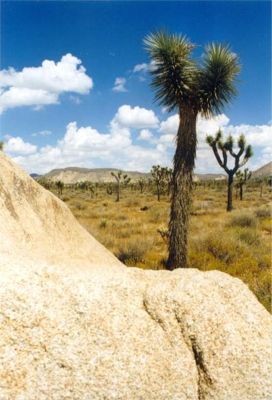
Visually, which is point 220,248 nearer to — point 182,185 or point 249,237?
point 249,237

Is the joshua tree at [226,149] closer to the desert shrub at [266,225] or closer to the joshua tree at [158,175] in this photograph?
the desert shrub at [266,225]

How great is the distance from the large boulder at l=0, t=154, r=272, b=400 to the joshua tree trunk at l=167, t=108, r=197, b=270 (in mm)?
6883

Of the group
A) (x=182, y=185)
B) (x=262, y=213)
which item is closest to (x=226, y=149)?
(x=262, y=213)

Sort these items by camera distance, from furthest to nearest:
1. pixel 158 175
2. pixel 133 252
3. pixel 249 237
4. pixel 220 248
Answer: pixel 158 175
pixel 249 237
pixel 133 252
pixel 220 248

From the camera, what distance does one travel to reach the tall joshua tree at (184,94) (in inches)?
417

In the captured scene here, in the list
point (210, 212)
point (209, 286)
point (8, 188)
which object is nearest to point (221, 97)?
point (8, 188)

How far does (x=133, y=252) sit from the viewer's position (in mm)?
12961

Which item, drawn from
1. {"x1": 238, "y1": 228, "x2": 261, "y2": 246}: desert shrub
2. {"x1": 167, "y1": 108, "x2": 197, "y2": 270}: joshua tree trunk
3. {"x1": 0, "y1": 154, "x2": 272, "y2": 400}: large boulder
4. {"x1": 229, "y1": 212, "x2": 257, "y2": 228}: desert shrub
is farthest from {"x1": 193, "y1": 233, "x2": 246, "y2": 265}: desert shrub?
{"x1": 0, "y1": 154, "x2": 272, "y2": 400}: large boulder

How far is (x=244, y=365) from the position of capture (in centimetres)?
307

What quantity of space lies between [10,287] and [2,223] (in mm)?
1619

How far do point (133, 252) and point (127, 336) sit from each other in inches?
391

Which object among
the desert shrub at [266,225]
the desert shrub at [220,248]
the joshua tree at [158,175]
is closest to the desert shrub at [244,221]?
the desert shrub at [266,225]

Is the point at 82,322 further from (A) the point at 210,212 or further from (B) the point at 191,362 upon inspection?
(A) the point at 210,212

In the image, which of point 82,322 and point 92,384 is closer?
point 92,384
